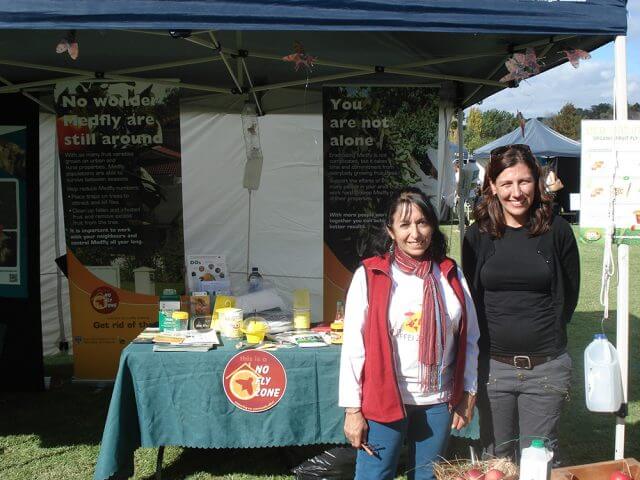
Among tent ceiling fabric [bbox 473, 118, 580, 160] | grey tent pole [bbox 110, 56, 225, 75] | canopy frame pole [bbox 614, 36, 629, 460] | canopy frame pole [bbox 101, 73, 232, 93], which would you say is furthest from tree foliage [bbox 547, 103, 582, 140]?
canopy frame pole [bbox 614, 36, 629, 460]

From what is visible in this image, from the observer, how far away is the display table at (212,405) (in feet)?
9.01

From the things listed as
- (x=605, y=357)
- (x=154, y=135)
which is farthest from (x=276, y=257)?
(x=605, y=357)

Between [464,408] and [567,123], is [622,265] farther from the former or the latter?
[567,123]

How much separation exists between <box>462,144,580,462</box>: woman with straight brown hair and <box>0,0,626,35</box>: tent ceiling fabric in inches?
19.3

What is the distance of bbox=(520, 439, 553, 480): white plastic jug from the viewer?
1688mm

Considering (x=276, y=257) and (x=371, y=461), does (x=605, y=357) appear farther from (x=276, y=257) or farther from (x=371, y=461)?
(x=276, y=257)

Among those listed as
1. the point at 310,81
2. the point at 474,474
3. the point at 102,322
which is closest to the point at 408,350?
the point at 474,474

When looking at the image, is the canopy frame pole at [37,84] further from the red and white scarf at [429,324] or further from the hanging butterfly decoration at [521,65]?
the red and white scarf at [429,324]

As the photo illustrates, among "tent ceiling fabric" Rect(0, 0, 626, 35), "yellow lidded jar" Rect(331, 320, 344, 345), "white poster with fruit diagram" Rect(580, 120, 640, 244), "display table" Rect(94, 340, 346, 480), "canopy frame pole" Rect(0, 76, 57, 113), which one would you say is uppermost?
"canopy frame pole" Rect(0, 76, 57, 113)

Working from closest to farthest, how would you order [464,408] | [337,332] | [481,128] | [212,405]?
[464,408] → [212,405] → [337,332] → [481,128]

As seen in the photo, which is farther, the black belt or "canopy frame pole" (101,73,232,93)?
"canopy frame pole" (101,73,232,93)

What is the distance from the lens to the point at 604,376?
210cm

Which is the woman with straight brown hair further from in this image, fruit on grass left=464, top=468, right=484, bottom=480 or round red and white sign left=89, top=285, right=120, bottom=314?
round red and white sign left=89, top=285, right=120, bottom=314

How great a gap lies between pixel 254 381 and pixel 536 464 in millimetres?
1399
